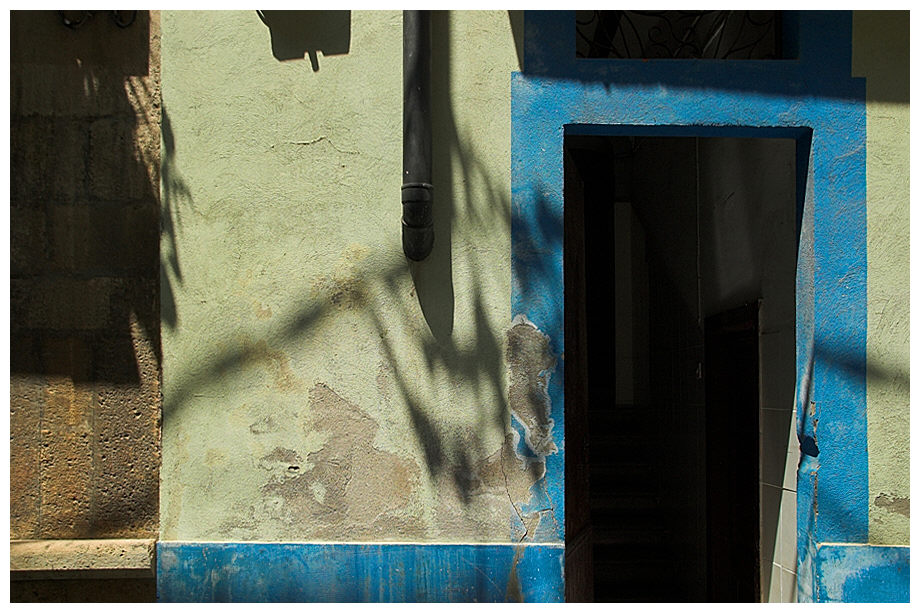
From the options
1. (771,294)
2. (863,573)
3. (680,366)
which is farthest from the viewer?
(680,366)

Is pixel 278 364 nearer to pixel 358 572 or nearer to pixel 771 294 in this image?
pixel 358 572

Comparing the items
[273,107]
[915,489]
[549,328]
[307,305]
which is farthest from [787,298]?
[273,107]

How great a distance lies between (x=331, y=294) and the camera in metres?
4.02

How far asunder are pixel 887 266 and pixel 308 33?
291cm

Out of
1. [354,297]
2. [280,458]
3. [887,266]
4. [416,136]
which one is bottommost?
[280,458]

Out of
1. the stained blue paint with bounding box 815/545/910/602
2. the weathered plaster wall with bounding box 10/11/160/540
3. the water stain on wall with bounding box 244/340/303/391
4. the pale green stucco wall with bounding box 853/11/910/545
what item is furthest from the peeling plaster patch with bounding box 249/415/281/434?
the pale green stucco wall with bounding box 853/11/910/545

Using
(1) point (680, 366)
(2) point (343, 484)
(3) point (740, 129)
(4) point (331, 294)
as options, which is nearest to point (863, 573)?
(3) point (740, 129)

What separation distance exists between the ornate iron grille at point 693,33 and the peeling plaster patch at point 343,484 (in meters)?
2.16

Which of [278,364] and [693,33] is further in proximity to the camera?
[693,33]

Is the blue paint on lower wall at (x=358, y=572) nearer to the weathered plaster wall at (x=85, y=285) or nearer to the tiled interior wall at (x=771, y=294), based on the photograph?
the weathered plaster wall at (x=85, y=285)

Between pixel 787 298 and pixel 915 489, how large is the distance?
112 cm

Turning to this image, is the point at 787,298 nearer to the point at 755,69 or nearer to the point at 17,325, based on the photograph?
the point at 755,69

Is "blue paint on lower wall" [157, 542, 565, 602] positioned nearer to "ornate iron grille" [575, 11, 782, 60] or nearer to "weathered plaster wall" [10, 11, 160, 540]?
"weathered plaster wall" [10, 11, 160, 540]
